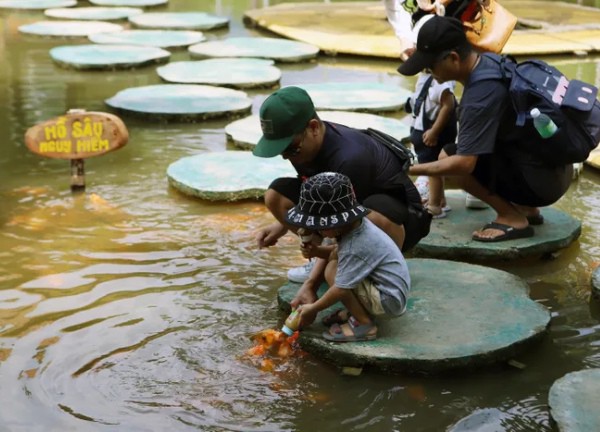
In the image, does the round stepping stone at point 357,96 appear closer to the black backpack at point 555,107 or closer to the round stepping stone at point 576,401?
the black backpack at point 555,107

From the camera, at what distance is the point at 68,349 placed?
3.50 m

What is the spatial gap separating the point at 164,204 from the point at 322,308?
200 cm

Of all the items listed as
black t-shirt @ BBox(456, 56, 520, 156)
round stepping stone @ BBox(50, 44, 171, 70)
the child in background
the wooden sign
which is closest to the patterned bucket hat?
black t-shirt @ BBox(456, 56, 520, 156)

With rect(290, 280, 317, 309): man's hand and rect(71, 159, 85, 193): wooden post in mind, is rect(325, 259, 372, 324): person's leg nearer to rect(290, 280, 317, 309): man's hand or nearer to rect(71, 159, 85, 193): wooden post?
rect(290, 280, 317, 309): man's hand

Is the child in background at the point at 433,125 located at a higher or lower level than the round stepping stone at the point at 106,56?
higher

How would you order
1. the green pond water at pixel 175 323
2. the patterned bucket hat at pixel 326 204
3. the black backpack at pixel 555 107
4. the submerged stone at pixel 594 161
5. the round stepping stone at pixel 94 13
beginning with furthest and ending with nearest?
the round stepping stone at pixel 94 13, the submerged stone at pixel 594 161, the black backpack at pixel 555 107, the patterned bucket hat at pixel 326 204, the green pond water at pixel 175 323

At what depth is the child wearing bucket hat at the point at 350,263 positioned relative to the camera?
10.4 ft

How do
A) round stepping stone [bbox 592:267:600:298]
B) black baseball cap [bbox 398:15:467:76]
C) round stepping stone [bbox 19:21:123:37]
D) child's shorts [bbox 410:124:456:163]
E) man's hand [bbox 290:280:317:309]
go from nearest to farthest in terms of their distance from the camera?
man's hand [bbox 290:280:317:309], round stepping stone [bbox 592:267:600:298], black baseball cap [bbox 398:15:467:76], child's shorts [bbox 410:124:456:163], round stepping stone [bbox 19:21:123:37]

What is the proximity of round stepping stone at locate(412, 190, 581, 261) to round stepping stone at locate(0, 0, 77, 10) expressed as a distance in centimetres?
956

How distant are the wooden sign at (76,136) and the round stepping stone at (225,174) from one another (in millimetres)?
426

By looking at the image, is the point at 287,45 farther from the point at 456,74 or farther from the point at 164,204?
the point at 456,74

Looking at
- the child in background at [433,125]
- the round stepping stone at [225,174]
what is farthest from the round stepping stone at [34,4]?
the child in background at [433,125]

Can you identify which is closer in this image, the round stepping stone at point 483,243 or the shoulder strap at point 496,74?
the shoulder strap at point 496,74

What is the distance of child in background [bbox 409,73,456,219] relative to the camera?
4621 millimetres
